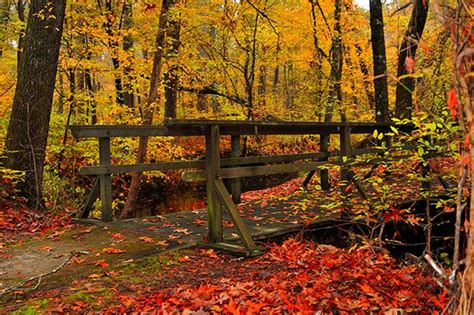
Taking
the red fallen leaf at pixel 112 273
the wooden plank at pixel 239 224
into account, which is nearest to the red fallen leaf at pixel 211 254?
the wooden plank at pixel 239 224

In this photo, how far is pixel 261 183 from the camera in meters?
18.7

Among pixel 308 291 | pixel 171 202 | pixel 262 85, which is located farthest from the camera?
pixel 262 85

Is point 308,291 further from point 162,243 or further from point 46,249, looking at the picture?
point 46,249

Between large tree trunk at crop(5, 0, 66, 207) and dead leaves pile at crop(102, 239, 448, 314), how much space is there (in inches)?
182

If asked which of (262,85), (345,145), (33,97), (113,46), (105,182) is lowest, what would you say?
(105,182)

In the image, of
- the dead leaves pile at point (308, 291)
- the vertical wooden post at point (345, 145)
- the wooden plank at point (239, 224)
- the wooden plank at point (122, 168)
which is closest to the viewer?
the dead leaves pile at point (308, 291)

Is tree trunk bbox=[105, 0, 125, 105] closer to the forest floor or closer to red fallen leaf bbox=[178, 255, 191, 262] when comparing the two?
the forest floor

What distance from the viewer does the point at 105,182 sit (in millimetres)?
6863

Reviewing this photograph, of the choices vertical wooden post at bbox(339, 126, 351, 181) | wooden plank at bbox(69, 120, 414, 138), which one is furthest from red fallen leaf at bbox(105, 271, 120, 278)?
vertical wooden post at bbox(339, 126, 351, 181)

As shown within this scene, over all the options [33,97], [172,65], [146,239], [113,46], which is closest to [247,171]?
[146,239]

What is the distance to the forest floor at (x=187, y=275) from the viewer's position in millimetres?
3408

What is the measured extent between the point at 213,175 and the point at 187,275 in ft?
4.88

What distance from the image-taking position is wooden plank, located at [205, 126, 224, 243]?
549 cm

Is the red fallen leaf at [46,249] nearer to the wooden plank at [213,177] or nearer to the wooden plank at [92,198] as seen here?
the wooden plank at [92,198]
